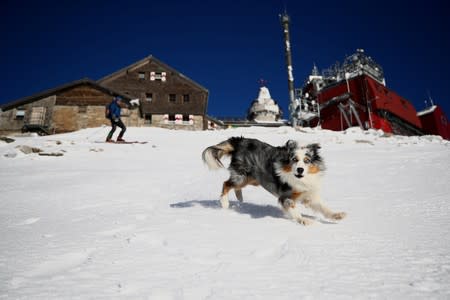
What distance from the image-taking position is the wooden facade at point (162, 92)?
105 ft

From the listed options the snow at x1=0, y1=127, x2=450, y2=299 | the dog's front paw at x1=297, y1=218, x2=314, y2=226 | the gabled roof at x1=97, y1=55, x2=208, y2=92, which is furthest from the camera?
the gabled roof at x1=97, y1=55, x2=208, y2=92

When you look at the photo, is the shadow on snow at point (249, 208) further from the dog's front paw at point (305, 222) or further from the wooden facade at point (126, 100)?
the wooden facade at point (126, 100)

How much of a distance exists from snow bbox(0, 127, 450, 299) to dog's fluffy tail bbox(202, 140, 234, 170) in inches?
26.2

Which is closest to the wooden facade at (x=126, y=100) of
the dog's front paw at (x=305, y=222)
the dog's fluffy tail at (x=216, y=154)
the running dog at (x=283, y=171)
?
the dog's fluffy tail at (x=216, y=154)

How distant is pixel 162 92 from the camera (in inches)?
1293

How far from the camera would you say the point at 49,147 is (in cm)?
1235

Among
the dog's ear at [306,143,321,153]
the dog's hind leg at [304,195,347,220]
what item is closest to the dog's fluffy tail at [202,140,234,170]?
the dog's ear at [306,143,321,153]

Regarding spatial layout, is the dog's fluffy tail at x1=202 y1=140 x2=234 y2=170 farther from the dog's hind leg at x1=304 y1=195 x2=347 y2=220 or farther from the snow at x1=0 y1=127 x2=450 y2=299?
the dog's hind leg at x1=304 y1=195 x2=347 y2=220

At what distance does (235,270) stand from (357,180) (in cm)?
512

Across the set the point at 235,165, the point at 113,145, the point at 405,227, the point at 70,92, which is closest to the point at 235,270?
the point at 405,227

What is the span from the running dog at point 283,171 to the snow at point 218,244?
0.20m

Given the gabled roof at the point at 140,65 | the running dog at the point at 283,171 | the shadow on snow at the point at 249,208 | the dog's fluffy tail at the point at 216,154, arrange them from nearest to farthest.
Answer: the running dog at the point at 283,171
the shadow on snow at the point at 249,208
the dog's fluffy tail at the point at 216,154
the gabled roof at the point at 140,65

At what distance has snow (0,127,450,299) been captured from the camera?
66.7 inches

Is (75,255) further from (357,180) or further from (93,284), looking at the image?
(357,180)
